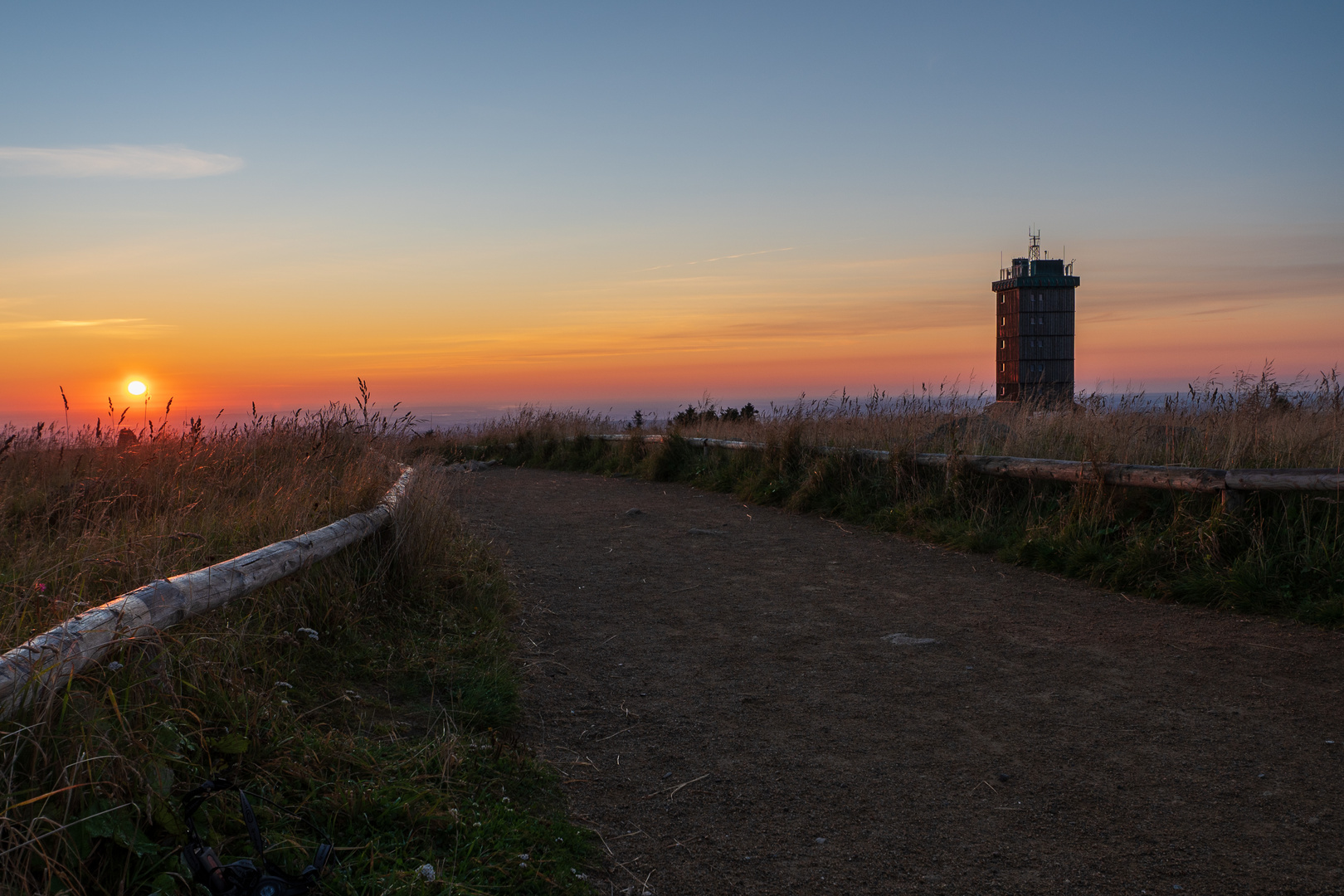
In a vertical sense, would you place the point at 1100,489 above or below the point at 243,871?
above

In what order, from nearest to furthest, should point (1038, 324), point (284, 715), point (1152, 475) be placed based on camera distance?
point (284, 715) → point (1152, 475) → point (1038, 324)

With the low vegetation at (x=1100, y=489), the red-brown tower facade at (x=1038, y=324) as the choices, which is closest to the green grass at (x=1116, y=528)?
the low vegetation at (x=1100, y=489)

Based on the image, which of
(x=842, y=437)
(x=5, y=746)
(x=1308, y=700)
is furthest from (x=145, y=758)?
(x=842, y=437)

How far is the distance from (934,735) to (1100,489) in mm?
4052

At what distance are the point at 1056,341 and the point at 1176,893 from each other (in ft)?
83.7

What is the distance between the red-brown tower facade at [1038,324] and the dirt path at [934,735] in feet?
67.1

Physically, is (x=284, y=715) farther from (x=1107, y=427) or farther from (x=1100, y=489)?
(x=1107, y=427)

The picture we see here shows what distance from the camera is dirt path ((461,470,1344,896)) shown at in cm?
281

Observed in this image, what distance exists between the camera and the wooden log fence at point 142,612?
226 centimetres

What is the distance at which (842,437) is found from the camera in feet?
36.7

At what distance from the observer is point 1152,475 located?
660cm

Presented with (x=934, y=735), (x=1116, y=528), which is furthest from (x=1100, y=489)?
(x=934, y=735)

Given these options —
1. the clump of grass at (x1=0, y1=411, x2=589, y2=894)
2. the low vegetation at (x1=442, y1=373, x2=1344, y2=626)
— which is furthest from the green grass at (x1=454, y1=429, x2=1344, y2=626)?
the clump of grass at (x1=0, y1=411, x2=589, y2=894)

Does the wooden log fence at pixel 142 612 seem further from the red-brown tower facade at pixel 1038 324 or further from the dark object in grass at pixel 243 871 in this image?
the red-brown tower facade at pixel 1038 324
